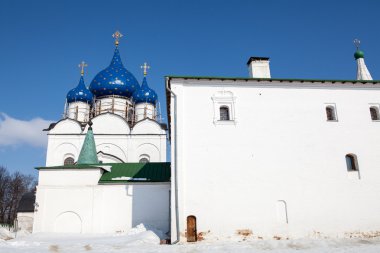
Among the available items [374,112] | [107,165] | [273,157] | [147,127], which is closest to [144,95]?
[147,127]

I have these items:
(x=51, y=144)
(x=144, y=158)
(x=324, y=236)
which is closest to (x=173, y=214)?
(x=324, y=236)

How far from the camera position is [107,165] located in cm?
1520

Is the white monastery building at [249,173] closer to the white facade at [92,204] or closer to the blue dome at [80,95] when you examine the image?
the white facade at [92,204]

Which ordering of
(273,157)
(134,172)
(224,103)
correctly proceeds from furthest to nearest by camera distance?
1. (134,172)
2. (224,103)
3. (273,157)

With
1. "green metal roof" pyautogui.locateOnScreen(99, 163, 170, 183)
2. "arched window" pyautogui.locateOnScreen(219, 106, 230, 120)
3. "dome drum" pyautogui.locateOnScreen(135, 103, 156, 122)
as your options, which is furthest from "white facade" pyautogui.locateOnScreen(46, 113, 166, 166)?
"arched window" pyautogui.locateOnScreen(219, 106, 230, 120)

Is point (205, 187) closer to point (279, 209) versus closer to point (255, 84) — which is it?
point (279, 209)

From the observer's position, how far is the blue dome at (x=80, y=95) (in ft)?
77.1

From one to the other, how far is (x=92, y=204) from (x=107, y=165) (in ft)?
7.88

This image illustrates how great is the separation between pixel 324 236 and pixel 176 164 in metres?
5.18

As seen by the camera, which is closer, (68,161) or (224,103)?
(224,103)

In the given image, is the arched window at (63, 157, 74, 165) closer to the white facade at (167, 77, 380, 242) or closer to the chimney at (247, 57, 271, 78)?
the white facade at (167, 77, 380, 242)

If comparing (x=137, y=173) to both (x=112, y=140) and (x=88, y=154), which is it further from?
(x=112, y=140)

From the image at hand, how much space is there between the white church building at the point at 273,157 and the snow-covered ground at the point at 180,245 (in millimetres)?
515

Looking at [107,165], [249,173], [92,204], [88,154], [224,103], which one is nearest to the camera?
[249,173]
